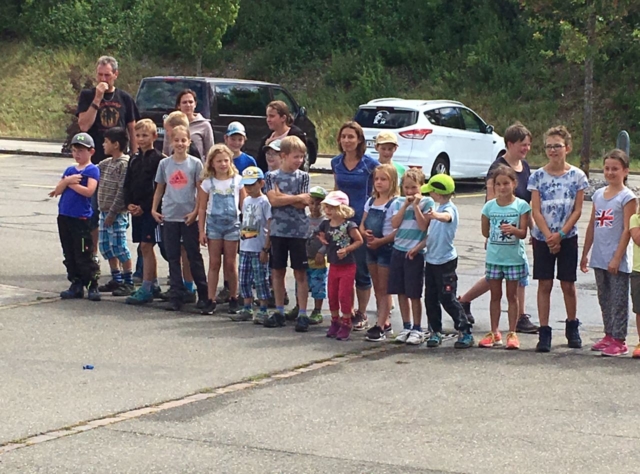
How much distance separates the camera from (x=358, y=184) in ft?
35.0

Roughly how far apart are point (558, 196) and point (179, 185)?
3.42 meters

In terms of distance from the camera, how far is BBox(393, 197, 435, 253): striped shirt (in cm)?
997

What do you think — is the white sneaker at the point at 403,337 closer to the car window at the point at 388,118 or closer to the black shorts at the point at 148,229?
the black shorts at the point at 148,229

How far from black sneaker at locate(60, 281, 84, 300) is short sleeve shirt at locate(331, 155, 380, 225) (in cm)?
273

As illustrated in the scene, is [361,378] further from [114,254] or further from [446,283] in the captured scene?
[114,254]

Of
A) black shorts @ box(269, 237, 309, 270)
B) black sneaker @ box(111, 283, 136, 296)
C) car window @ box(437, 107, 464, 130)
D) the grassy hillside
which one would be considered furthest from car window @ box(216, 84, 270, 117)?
black shorts @ box(269, 237, 309, 270)

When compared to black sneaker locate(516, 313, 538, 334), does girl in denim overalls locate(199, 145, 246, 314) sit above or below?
above

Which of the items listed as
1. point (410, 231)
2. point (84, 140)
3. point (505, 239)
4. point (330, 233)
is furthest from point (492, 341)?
point (84, 140)

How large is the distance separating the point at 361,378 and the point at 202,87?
17.3 metres

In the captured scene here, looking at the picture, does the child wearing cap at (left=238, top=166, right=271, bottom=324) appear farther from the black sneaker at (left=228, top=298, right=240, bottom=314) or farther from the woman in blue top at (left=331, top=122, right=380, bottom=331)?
the woman in blue top at (left=331, top=122, right=380, bottom=331)

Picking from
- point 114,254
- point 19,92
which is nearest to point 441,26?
point 19,92

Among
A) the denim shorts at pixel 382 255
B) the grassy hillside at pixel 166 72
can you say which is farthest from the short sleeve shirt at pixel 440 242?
the grassy hillside at pixel 166 72

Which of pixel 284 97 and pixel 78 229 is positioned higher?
pixel 284 97

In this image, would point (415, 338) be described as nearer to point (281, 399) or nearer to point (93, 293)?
point (281, 399)
